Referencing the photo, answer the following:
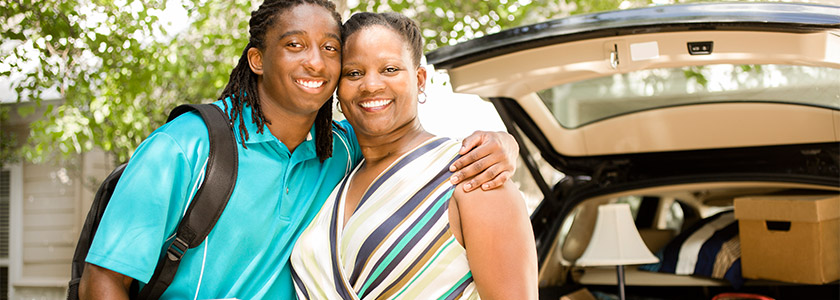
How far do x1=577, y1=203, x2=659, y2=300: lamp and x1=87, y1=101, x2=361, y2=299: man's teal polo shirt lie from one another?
7.13ft

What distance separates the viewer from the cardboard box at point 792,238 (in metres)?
3.63

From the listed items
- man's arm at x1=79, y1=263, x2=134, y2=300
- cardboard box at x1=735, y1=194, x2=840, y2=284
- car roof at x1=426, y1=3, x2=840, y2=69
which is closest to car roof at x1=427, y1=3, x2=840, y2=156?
car roof at x1=426, y1=3, x2=840, y2=69

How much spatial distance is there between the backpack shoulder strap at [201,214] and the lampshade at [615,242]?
8.36 ft

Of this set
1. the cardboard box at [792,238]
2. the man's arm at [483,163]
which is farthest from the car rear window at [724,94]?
the man's arm at [483,163]

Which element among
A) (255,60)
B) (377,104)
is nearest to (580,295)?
(377,104)

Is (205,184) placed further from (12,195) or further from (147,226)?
(12,195)

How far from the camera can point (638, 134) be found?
3914mm

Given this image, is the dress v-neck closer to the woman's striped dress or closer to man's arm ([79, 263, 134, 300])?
the woman's striped dress

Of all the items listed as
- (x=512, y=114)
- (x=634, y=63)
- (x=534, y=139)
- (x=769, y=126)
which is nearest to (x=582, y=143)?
(x=534, y=139)

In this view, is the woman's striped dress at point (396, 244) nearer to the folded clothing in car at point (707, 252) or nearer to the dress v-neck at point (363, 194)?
the dress v-neck at point (363, 194)

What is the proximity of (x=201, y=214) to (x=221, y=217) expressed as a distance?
6cm

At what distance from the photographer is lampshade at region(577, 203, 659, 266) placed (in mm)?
4008

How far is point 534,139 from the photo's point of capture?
395cm

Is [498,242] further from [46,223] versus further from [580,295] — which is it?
[46,223]
